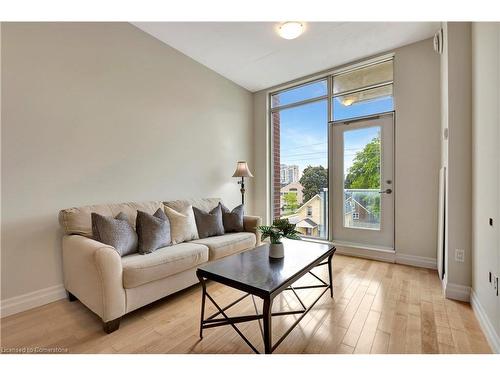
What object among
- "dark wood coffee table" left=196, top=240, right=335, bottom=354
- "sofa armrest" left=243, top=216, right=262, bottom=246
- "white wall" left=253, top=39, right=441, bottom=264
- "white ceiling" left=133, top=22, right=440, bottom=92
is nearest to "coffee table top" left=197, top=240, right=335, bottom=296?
"dark wood coffee table" left=196, top=240, right=335, bottom=354

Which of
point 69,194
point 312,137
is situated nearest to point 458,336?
point 312,137

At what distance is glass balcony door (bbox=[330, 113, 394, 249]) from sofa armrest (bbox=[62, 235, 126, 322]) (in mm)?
3008

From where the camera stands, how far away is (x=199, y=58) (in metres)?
3.32

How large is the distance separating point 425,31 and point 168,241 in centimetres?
375

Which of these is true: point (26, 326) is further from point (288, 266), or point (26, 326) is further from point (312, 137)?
point (312, 137)

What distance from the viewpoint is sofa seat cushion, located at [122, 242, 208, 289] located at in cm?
172

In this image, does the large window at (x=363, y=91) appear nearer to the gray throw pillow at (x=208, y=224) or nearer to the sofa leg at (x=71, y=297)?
the gray throw pillow at (x=208, y=224)

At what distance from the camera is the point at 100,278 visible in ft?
5.25

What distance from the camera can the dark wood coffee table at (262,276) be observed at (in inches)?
50.6

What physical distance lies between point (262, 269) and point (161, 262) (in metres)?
0.88

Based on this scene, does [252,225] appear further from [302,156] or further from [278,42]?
[278,42]

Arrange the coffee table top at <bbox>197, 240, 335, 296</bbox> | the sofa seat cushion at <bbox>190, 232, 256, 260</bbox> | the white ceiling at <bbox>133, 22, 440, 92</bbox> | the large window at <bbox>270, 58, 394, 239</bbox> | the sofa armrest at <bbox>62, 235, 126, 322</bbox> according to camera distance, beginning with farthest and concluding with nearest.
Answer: the large window at <bbox>270, 58, 394, 239</bbox>, the white ceiling at <bbox>133, 22, 440, 92</bbox>, the sofa seat cushion at <bbox>190, 232, 256, 260</bbox>, the sofa armrest at <bbox>62, 235, 126, 322</bbox>, the coffee table top at <bbox>197, 240, 335, 296</bbox>

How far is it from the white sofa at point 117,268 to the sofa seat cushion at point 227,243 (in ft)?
0.03

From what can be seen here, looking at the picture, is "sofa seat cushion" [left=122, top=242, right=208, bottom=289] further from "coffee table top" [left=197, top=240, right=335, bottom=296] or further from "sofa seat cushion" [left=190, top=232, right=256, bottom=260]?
"coffee table top" [left=197, top=240, right=335, bottom=296]
